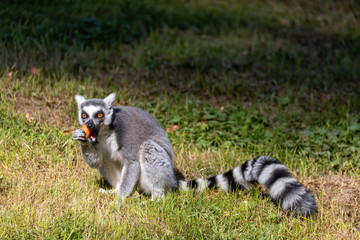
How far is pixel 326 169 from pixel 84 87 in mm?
3416

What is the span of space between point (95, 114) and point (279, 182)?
71.0 inches

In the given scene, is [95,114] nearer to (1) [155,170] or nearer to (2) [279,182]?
(1) [155,170]

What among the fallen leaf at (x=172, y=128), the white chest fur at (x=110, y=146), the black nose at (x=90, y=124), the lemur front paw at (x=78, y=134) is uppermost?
the black nose at (x=90, y=124)

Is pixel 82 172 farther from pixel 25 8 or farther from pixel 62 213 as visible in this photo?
pixel 25 8

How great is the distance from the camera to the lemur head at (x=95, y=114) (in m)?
4.33

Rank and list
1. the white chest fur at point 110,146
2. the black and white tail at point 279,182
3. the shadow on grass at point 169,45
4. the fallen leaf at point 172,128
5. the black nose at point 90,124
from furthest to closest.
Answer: the shadow on grass at point 169,45 < the fallen leaf at point 172,128 < the white chest fur at point 110,146 < the black nose at point 90,124 < the black and white tail at point 279,182

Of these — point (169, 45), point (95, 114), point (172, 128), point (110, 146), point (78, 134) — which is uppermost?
point (95, 114)

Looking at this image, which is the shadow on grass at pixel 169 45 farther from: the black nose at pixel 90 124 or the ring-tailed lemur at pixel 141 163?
the black nose at pixel 90 124

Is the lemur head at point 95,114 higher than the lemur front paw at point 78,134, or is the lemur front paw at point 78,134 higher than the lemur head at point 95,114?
the lemur head at point 95,114

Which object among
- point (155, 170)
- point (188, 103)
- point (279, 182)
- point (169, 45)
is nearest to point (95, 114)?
point (155, 170)

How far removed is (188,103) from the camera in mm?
6641

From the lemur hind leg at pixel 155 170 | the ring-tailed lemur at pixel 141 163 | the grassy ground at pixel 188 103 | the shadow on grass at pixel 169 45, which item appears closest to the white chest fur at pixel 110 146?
the ring-tailed lemur at pixel 141 163

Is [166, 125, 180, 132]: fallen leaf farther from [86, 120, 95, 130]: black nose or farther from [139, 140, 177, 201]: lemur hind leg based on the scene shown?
[86, 120, 95, 130]: black nose

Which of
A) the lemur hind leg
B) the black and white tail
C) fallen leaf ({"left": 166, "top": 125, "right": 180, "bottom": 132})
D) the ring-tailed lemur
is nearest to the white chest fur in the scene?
the ring-tailed lemur
